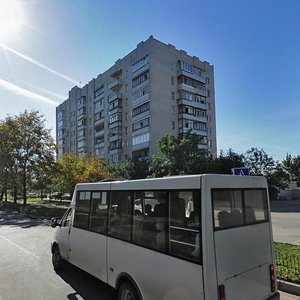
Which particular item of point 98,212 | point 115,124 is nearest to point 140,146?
point 115,124

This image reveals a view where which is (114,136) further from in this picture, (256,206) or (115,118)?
(256,206)

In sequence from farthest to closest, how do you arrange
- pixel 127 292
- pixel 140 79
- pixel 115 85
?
pixel 115 85, pixel 140 79, pixel 127 292

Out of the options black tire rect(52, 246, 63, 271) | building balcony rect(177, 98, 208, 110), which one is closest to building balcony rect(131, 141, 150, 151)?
building balcony rect(177, 98, 208, 110)

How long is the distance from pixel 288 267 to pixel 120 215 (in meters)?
4.25

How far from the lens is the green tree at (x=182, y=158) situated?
123ft

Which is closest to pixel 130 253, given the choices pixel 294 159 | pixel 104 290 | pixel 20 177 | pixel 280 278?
pixel 104 290

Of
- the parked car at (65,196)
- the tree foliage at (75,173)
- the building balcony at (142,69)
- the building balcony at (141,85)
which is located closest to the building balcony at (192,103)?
the building balcony at (141,85)

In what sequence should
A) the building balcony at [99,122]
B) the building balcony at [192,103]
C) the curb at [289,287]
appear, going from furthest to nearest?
the building balcony at [99,122] < the building balcony at [192,103] < the curb at [289,287]

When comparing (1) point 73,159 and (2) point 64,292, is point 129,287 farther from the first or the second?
(1) point 73,159

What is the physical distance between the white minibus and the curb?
5.73 ft

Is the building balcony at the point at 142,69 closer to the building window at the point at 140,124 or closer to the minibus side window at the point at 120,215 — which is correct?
the building window at the point at 140,124

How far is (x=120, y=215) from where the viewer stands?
547cm

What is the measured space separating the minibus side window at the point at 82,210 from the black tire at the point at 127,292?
1.77 m

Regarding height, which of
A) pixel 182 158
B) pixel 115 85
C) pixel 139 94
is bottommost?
pixel 182 158
